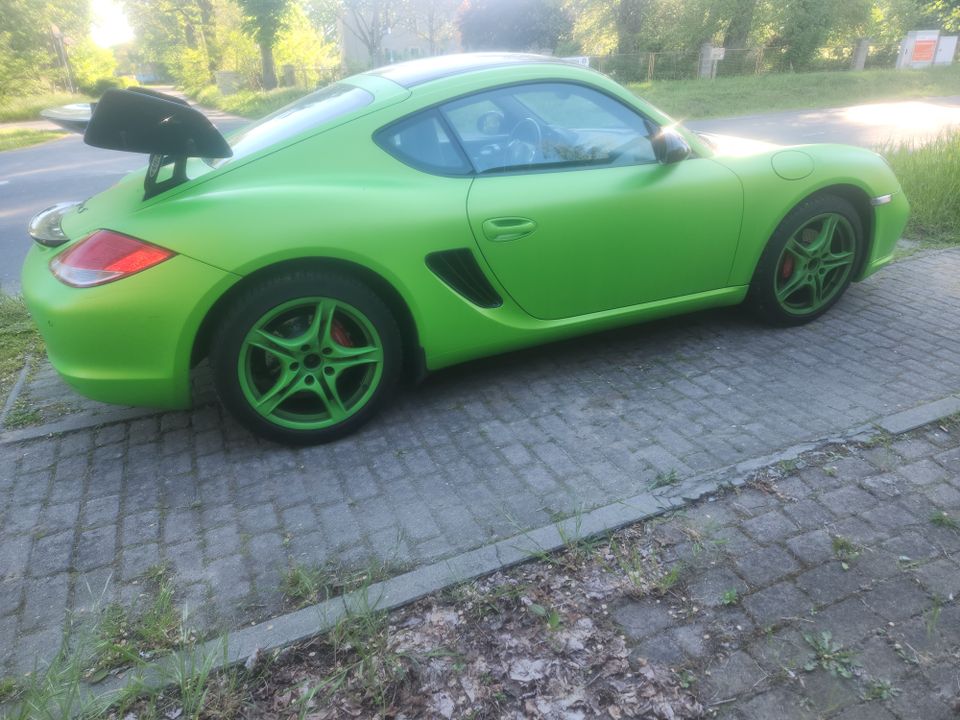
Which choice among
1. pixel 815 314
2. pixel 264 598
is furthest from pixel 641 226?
pixel 264 598

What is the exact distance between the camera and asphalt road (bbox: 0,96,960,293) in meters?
8.51

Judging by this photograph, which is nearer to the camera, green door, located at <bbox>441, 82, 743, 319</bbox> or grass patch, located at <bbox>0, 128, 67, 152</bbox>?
green door, located at <bbox>441, 82, 743, 319</bbox>

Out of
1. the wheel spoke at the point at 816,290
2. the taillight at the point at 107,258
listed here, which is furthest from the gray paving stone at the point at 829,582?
the taillight at the point at 107,258

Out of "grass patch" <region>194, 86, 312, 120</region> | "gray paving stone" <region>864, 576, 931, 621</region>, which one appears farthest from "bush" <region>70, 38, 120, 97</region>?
"gray paving stone" <region>864, 576, 931, 621</region>

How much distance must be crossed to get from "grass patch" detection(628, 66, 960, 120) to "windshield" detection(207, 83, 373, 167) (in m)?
16.3

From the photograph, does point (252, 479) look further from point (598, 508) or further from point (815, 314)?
point (815, 314)

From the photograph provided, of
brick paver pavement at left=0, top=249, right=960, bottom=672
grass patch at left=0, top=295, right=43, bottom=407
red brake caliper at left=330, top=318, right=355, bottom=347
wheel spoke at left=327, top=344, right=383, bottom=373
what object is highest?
red brake caliper at left=330, top=318, right=355, bottom=347

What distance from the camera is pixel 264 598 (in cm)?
219

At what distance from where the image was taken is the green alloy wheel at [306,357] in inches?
108

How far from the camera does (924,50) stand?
28719 millimetres

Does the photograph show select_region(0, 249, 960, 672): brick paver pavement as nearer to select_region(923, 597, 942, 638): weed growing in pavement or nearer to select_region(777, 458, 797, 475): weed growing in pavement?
select_region(777, 458, 797, 475): weed growing in pavement

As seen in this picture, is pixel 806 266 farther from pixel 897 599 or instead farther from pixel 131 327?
pixel 131 327

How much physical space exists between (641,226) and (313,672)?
243 centimetres

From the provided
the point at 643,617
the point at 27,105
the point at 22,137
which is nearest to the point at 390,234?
the point at 643,617
